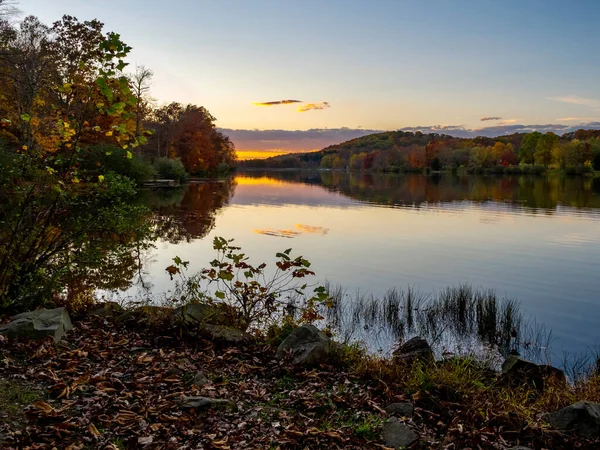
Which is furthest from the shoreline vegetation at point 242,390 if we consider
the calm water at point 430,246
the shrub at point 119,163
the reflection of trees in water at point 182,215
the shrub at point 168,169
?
the shrub at point 168,169

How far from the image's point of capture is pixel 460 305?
1138 cm

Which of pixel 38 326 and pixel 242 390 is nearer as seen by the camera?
pixel 242 390

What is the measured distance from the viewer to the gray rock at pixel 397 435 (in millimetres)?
4672

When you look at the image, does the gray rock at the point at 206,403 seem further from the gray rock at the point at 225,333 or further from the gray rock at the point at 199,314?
the gray rock at the point at 199,314

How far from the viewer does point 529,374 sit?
730cm

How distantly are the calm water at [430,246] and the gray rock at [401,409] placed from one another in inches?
229

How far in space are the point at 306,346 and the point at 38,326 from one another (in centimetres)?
374

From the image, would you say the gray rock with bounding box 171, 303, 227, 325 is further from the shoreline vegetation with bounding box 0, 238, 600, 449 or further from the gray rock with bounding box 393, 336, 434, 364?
the gray rock with bounding box 393, 336, 434, 364

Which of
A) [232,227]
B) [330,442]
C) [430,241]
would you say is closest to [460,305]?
[330,442]

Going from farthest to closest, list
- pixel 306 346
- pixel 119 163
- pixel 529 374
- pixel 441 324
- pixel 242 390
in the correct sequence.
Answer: pixel 119 163 < pixel 441 324 < pixel 529 374 < pixel 306 346 < pixel 242 390

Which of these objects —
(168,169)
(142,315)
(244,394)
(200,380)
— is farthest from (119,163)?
(244,394)

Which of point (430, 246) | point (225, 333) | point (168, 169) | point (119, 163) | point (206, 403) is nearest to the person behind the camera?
point (206, 403)

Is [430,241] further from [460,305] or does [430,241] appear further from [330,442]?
[330,442]

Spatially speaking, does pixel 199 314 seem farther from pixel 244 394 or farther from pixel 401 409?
pixel 401 409
